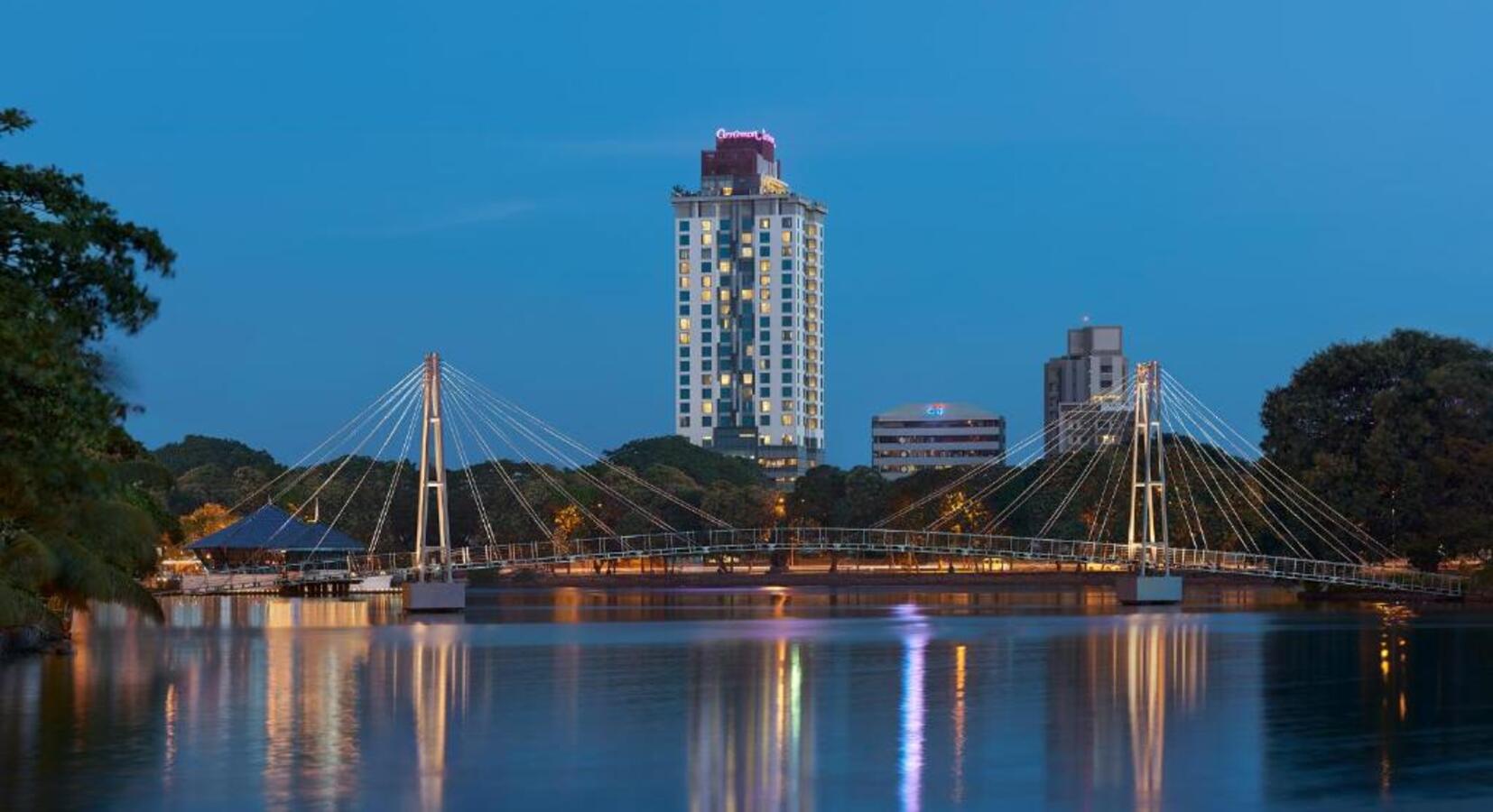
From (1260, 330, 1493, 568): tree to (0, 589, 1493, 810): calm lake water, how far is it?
1010 inches

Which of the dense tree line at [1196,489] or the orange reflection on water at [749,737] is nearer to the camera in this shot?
the orange reflection on water at [749,737]

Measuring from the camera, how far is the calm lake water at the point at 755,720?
24.1 m

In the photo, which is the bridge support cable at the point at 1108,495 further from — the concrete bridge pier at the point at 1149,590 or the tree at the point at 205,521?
the tree at the point at 205,521

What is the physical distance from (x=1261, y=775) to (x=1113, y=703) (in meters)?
9.81

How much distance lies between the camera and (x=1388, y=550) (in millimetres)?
87750

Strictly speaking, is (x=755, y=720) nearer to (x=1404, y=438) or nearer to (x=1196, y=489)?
(x=1404, y=438)

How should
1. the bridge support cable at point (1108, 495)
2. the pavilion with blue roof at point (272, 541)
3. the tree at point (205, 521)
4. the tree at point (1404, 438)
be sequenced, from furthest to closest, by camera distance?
the tree at point (205, 521), the pavilion with blue roof at point (272, 541), the bridge support cable at point (1108, 495), the tree at point (1404, 438)

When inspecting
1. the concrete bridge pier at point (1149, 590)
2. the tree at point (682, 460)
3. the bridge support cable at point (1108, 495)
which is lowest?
the concrete bridge pier at point (1149, 590)

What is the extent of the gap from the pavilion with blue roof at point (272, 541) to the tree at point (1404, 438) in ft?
158

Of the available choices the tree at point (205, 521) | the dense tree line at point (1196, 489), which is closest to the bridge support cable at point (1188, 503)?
the dense tree line at point (1196, 489)

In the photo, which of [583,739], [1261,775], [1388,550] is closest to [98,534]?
[583,739]

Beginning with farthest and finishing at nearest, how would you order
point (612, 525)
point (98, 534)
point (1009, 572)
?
point (612, 525), point (1009, 572), point (98, 534)

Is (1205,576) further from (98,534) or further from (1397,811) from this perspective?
(1397,811)

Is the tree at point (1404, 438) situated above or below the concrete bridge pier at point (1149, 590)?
above
